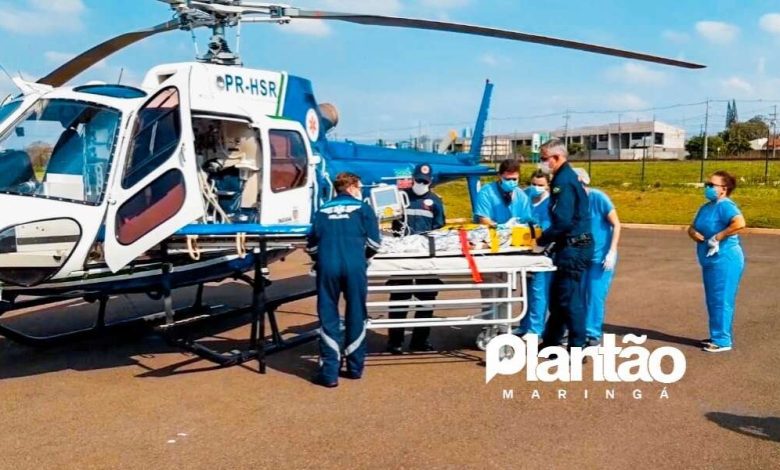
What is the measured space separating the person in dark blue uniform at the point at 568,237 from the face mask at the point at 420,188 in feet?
4.31

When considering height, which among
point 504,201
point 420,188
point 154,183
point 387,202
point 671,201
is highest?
point 154,183

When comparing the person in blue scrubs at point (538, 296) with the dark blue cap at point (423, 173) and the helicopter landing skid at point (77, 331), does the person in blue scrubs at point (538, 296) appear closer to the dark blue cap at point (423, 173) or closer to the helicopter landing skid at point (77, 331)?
the dark blue cap at point (423, 173)

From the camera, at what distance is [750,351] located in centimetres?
642

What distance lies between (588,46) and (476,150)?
514 cm

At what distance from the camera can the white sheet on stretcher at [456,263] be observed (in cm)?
584

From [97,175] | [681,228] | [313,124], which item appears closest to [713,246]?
[313,124]

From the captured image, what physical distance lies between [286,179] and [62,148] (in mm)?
2231

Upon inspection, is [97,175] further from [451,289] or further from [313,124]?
[313,124]

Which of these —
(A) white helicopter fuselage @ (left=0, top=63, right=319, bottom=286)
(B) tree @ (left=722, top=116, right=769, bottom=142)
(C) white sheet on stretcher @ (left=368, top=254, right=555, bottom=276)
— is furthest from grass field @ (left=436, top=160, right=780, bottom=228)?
(B) tree @ (left=722, top=116, right=769, bottom=142)

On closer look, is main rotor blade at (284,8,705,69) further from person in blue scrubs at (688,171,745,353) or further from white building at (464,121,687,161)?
white building at (464,121,687,161)

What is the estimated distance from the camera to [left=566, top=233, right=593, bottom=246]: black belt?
19.0 ft

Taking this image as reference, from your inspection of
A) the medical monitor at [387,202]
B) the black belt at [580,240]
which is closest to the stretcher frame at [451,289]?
the black belt at [580,240]

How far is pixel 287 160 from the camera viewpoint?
7.54m

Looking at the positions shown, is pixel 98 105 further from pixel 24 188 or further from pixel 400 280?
pixel 400 280
